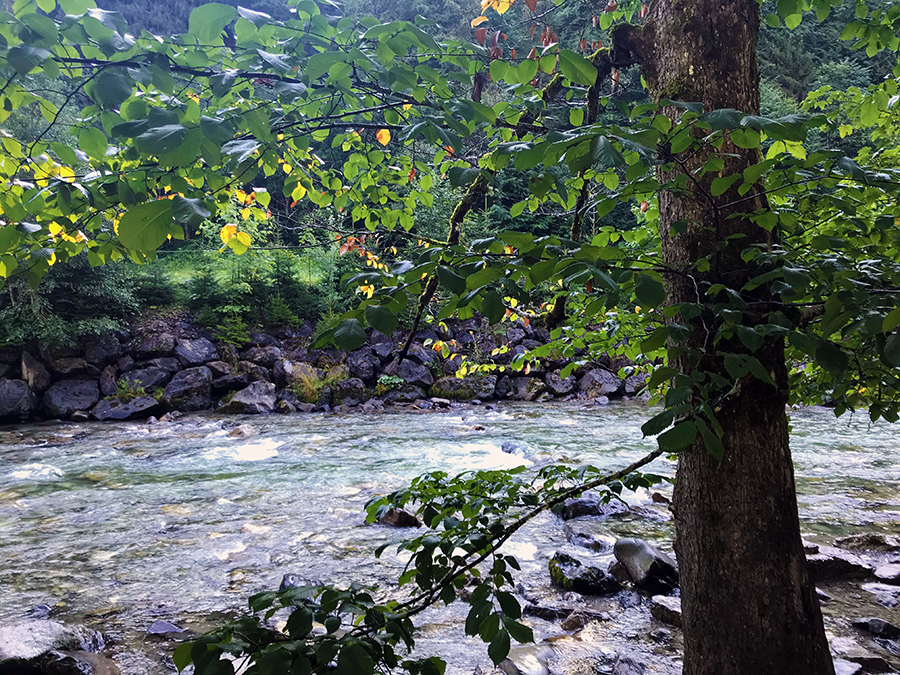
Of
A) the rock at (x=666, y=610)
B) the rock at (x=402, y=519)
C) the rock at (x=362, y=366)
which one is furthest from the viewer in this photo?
the rock at (x=362, y=366)

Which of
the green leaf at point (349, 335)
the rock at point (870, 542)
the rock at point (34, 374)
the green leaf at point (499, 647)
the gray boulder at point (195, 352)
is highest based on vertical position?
the green leaf at point (349, 335)

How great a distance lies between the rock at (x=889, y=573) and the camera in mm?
2953

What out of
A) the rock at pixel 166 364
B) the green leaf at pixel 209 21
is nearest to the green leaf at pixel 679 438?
the green leaf at pixel 209 21

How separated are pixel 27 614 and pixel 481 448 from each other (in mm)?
5269

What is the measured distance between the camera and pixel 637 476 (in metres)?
1.43

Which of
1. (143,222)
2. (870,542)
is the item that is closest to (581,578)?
(870,542)

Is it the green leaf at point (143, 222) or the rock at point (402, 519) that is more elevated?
the green leaf at point (143, 222)

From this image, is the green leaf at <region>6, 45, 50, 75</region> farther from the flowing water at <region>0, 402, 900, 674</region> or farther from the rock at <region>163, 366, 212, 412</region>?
the rock at <region>163, 366, 212, 412</region>

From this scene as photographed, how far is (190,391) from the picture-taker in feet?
37.3

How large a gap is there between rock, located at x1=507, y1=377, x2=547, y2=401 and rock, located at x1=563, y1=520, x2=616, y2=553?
314 inches

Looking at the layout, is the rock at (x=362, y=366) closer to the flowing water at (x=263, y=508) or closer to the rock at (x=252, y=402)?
the rock at (x=252, y=402)

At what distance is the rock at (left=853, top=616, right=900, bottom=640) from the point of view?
2424 mm

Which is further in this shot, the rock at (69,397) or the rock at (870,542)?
the rock at (69,397)

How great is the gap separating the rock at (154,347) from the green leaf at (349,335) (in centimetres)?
1310
